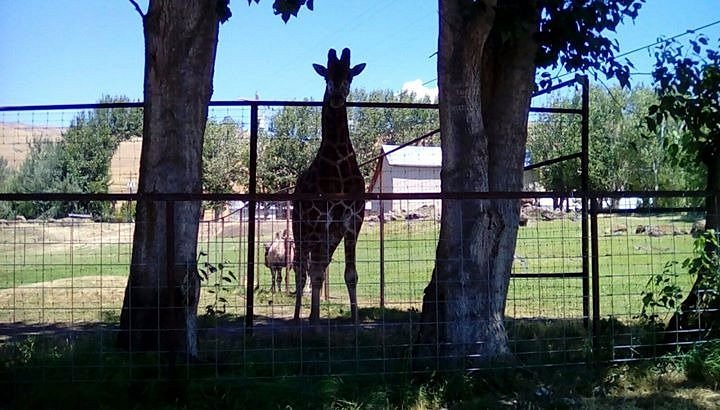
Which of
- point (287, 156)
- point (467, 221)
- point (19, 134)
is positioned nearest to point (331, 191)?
point (467, 221)

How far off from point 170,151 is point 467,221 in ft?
9.02

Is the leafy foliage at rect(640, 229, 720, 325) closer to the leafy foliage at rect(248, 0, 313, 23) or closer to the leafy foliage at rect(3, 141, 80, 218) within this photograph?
the leafy foliage at rect(248, 0, 313, 23)

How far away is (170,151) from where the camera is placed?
20.8ft

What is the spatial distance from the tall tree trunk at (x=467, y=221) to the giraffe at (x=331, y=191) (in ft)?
6.53

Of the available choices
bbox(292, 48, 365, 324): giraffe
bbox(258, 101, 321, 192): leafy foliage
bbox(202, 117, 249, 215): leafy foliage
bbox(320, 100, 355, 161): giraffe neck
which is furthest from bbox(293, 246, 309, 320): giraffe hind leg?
bbox(202, 117, 249, 215): leafy foliage

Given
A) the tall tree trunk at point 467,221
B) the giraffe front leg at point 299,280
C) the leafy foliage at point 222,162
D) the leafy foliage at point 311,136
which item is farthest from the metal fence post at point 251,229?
the leafy foliage at point 222,162

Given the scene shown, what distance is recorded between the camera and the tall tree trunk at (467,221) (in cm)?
645

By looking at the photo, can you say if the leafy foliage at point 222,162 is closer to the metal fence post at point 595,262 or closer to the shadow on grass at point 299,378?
the shadow on grass at point 299,378

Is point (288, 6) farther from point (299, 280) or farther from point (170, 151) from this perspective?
point (299, 280)

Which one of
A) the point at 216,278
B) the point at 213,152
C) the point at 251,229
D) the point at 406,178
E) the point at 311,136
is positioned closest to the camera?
the point at 251,229

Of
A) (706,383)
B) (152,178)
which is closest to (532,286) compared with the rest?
(706,383)

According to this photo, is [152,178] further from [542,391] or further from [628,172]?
[628,172]

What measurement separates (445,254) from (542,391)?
150 centimetres

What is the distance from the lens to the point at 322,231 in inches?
348
